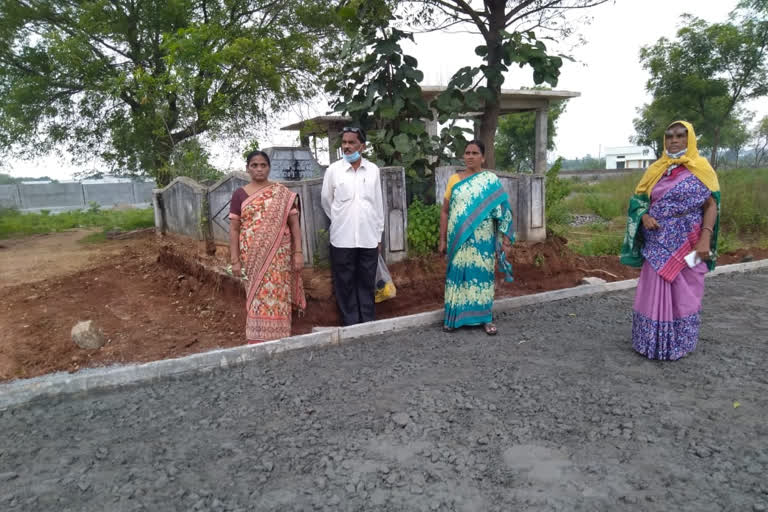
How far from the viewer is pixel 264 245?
389 cm

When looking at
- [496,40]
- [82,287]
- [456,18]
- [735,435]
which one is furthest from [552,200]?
[82,287]

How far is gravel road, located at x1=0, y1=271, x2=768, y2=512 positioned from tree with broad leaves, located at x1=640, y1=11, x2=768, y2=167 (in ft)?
43.9

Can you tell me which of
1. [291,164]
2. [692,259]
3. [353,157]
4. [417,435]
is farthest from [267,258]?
[291,164]

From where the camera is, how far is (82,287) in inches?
269

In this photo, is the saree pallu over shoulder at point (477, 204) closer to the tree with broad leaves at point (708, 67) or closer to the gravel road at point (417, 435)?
the gravel road at point (417, 435)

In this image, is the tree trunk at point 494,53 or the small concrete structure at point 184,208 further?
the small concrete structure at point 184,208

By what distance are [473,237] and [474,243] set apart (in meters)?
0.06

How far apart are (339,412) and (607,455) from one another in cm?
146

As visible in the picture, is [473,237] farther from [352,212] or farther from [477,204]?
[352,212]

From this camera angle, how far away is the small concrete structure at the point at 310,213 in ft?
16.4

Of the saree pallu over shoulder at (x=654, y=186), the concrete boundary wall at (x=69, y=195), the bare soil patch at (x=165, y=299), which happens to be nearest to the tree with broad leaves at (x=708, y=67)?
the bare soil patch at (x=165, y=299)

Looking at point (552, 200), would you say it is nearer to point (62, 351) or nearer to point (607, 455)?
point (607, 455)

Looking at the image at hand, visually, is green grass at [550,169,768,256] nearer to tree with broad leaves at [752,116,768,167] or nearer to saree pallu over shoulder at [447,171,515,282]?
saree pallu over shoulder at [447,171,515,282]

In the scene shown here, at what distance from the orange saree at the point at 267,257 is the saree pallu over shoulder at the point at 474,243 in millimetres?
1417
